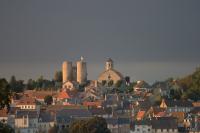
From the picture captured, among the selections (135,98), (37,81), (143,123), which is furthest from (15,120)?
(37,81)

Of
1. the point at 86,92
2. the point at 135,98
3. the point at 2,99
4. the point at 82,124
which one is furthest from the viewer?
the point at 86,92

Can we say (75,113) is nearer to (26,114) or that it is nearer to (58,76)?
(26,114)

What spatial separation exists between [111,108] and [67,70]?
99.5ft

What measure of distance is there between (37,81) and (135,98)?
54.4 feet

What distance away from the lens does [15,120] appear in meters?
49.3

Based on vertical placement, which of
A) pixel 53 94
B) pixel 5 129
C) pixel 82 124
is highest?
pixel 53 94

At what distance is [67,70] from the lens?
8794 centimetres

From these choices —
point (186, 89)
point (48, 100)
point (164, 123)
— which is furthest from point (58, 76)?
point (164, 123)

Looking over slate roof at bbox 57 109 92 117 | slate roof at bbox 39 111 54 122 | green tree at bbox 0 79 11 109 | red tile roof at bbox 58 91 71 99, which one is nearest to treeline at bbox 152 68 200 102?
red tile roof at bbox 58 91 71 99

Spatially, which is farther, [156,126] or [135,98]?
[135,98]

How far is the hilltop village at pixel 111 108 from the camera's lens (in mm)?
48094

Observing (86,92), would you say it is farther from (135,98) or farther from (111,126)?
(111,126)

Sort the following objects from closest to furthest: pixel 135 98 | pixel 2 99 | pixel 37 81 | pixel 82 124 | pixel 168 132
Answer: pixel 2 99 → pixel 82 124 → pixel 168 132 → pixel 135 98 → pixel 37 81

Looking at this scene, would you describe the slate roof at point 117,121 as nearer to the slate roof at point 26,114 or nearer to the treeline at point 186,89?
the slate roof at point 26,114
